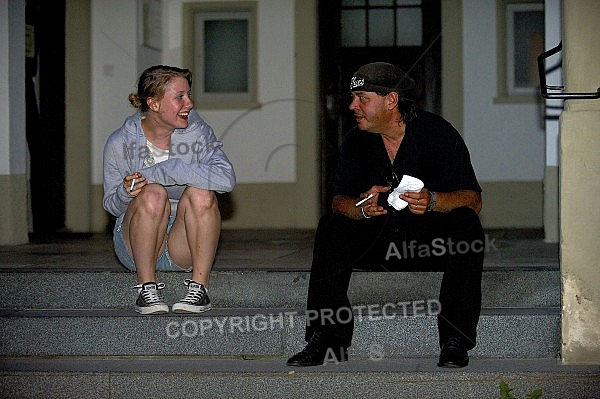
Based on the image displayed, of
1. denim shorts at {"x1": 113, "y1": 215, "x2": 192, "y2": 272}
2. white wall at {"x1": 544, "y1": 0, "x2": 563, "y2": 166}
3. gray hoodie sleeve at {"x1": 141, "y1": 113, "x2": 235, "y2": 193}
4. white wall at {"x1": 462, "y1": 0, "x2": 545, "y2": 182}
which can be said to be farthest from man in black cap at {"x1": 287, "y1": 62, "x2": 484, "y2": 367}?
white wall at {"x1": 462, "y1": 0, "x2": 545, "y2": 182}

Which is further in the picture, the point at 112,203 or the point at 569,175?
the point at 112,203

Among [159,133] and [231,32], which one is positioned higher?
[231,32]

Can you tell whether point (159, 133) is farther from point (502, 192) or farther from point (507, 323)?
point (502, 192)

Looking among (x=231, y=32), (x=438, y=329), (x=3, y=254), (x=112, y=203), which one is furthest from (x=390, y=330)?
(x=231, y=32)

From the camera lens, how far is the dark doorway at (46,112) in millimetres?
7945

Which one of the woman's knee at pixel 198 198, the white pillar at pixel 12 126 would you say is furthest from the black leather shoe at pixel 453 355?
the white pillar at pixel 12 126

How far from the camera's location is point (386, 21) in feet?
28.1

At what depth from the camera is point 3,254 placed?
19.1 ft

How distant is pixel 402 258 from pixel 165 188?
1.05 meters

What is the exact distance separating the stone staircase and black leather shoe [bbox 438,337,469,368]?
4cm

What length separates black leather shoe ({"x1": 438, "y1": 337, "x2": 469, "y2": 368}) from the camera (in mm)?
3760

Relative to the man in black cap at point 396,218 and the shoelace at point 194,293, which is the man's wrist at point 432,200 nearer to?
the man in black cap at point 396,218

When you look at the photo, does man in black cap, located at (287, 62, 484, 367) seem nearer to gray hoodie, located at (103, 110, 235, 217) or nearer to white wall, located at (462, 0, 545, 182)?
gray hoodie, located at (103, 110, 235, 217)

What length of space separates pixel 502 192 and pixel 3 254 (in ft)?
13.9
